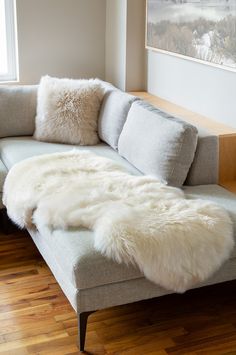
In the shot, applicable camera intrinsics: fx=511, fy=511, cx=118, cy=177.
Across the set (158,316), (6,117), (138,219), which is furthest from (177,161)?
(6,117)

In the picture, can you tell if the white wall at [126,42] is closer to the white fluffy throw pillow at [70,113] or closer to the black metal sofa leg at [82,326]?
the white fluffy throw pillow at [70,113]

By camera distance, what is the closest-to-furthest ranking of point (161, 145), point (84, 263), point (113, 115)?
point (84, 263) → point (161, 145) → point (113, 115)

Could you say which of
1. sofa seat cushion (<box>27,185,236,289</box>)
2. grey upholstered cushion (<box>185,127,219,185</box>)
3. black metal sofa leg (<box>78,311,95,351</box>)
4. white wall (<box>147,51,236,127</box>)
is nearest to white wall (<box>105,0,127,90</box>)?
white wall (<box>147,51,236,127</box>)

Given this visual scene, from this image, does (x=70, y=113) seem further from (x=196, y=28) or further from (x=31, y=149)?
(x=196, y=28)

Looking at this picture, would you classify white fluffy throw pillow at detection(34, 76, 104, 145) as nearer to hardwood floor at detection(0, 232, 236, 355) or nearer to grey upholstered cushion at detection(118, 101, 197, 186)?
grey upholstered cushion at detection(118, 101, 197, 186)

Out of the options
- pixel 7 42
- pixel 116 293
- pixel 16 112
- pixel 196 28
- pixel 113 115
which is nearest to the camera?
pixel 116 293

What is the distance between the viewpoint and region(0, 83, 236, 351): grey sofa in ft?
6.73

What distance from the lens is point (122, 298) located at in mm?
2139

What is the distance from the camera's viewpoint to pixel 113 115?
3.26m

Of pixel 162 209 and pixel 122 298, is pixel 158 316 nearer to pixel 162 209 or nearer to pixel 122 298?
pixel 122 298

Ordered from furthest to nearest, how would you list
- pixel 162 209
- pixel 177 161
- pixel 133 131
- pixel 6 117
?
pixel 6 117, pixel 133 131, pixel 177 161, pixel 162 209

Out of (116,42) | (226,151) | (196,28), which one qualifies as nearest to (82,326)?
(226,151)

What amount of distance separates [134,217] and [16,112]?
5.61 feet

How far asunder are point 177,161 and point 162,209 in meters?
0.46
